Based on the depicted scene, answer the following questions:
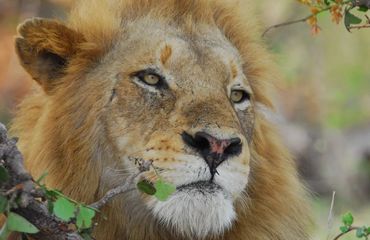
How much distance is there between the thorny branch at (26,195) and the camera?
12.8ft

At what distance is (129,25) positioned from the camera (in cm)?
571

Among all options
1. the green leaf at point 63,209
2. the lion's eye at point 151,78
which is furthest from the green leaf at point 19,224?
the lion's eye at point 151,78

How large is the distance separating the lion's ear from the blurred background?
539cm

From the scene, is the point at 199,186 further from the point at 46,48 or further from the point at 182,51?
the point at 46,48

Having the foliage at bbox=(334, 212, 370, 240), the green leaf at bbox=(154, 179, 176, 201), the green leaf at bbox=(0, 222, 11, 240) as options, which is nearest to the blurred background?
the foliage at bbox=(334, 212, 370, 240)

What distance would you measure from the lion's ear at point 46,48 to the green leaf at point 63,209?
1.49 m

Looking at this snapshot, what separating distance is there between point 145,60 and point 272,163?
1.01 metres

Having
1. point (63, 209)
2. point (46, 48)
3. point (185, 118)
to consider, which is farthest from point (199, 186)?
point (46, 48)

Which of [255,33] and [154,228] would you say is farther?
[255,33]

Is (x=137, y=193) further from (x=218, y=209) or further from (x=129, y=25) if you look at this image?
(x=129, y=25)

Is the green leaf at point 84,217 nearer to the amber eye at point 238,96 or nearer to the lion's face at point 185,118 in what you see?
the lion's face at point 185,118

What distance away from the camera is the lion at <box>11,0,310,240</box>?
4.84m

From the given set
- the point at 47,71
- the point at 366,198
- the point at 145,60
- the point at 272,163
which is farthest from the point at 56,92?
the point at 366,198

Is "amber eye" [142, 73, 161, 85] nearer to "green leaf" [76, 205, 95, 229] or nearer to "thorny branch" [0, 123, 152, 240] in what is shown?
"thorny branch" [0, 123, 152, 240]
